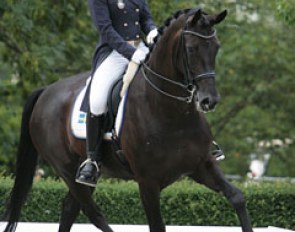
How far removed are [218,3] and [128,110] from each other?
10900mm

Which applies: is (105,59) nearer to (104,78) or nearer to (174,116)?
(104,78)

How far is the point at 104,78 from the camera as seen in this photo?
7.72 meters

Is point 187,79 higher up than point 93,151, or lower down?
higher up

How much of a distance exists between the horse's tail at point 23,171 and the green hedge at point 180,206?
2.10 m

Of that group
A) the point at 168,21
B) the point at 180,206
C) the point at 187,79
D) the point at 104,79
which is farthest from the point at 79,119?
the point at 180,206

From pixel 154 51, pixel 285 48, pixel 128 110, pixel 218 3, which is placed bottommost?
pixel 285 48

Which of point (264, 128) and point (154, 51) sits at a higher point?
point (154, 51)

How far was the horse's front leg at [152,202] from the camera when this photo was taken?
23.2 ft

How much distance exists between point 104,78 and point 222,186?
1.52 metres

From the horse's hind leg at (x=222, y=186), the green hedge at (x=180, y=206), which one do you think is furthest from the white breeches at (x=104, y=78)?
the green hedge at (x=180, y=206)

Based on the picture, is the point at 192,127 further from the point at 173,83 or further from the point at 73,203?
the point at 73,203

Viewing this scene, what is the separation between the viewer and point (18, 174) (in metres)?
9.30

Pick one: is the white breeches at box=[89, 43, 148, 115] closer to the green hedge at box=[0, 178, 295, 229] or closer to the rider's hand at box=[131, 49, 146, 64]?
the rider's hand at box=[131, 49, 146, 64]

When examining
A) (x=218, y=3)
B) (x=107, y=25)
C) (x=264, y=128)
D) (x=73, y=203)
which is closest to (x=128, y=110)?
(x=107, y=25)
